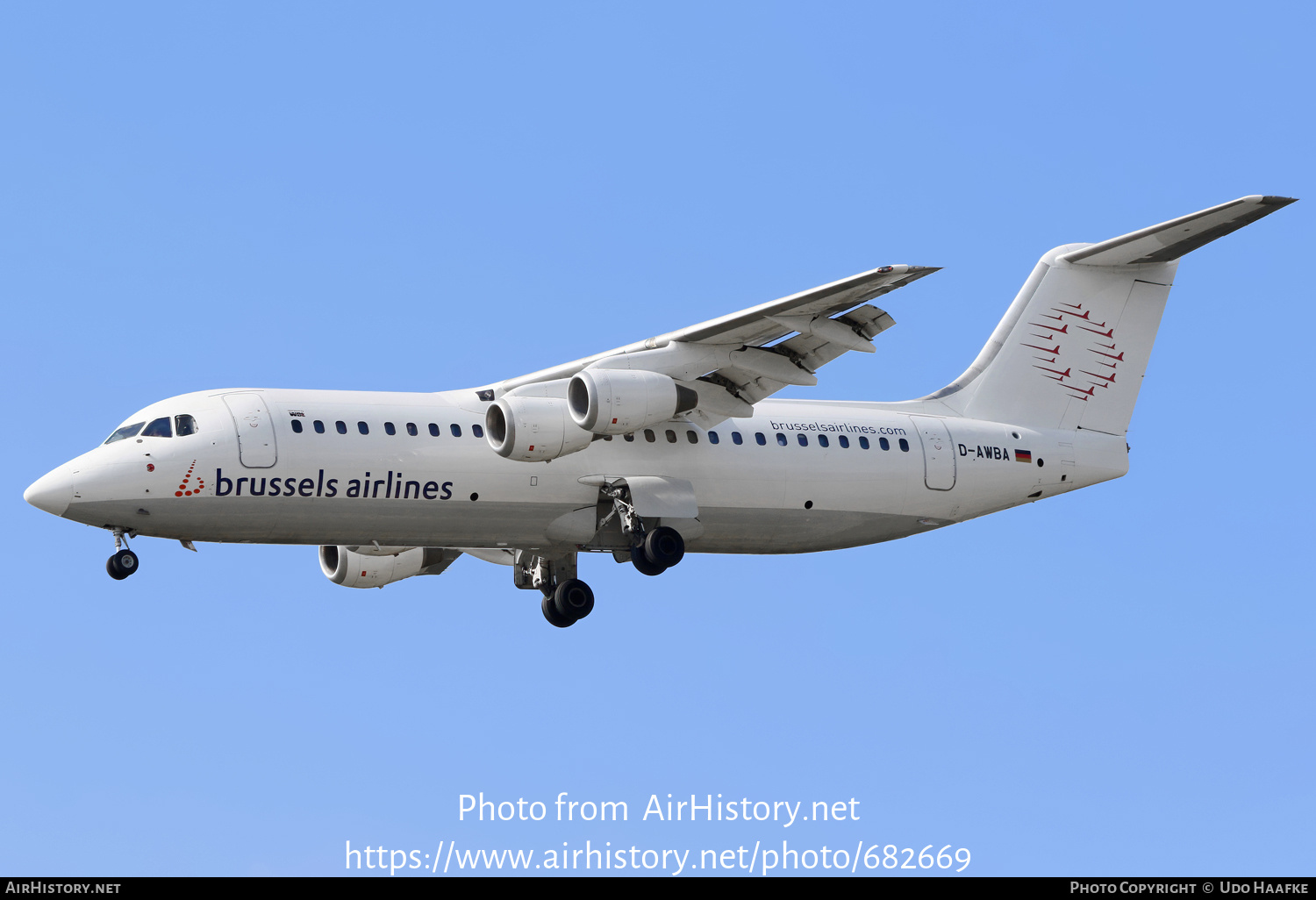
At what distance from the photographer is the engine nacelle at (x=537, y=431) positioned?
1873 centimetres

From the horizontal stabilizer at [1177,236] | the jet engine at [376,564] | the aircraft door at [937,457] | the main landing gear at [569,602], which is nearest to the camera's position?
the horizontal stabilizer at [1177,236]

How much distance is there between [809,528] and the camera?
20.9 m

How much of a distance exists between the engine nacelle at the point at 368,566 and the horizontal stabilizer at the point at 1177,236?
822 cm

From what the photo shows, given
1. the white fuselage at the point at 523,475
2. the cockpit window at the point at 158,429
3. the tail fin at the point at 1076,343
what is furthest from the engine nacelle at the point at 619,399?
the tail fin at the point at 1076,343

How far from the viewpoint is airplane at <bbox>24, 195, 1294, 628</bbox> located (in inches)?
732

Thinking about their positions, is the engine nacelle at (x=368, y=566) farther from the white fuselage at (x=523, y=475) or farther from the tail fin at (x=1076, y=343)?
the tail fin at (x=1076, y=343)

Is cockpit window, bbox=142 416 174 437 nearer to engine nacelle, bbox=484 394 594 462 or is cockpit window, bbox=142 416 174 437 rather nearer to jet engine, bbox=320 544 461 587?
engine nacelle, bbox=484 394 594 462

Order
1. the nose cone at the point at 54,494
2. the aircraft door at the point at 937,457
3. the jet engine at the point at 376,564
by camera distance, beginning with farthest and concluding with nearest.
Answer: the jet engine at the point at 376,564
the aircraft door at the point at 937,457
the nose cone at the point at 54,494

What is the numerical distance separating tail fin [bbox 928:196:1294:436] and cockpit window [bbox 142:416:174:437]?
8529mm

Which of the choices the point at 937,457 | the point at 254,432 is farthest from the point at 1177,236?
the point at 254,432

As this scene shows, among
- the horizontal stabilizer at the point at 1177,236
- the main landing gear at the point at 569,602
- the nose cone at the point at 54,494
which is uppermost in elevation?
the horizontal stabilizer at the point at 1177,236

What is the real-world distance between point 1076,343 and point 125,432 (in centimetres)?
1069

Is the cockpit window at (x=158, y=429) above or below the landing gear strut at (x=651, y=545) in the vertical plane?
above
